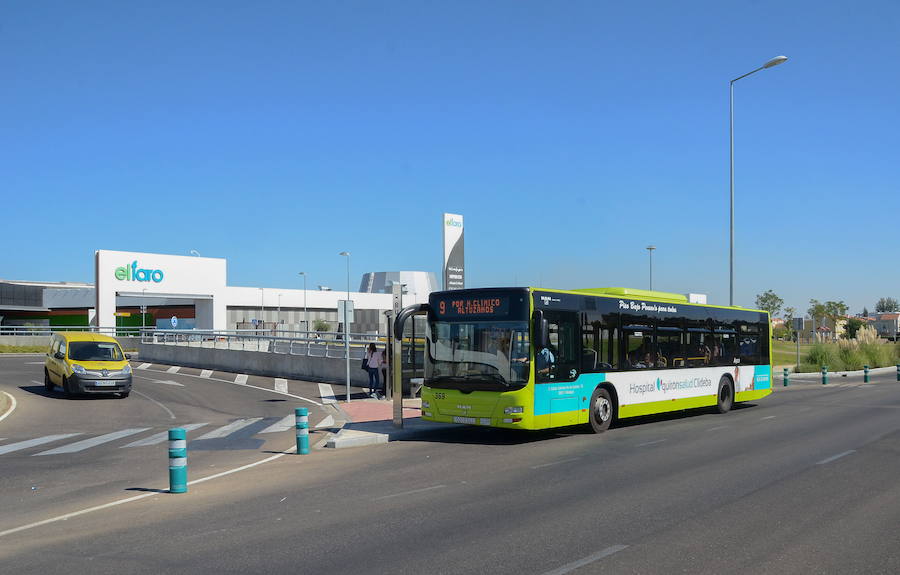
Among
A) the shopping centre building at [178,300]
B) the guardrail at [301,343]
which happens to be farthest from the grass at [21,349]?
the guardrail at [301,343]

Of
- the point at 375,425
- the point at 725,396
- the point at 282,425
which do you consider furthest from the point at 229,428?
the point at 725,396

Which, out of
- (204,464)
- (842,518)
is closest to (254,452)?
(204,464)

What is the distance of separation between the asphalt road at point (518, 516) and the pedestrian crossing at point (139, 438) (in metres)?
3.68

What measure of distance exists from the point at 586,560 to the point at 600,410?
961 cm

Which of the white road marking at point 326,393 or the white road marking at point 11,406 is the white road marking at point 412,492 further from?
the white road marking at point 11,406

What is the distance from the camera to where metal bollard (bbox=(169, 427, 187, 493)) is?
9.73 meters

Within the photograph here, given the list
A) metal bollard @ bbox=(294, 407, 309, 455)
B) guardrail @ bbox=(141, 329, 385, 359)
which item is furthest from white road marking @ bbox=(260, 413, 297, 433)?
guardrail @ bbox=(141, 329, 385, 359)

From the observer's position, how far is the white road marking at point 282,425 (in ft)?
55.5

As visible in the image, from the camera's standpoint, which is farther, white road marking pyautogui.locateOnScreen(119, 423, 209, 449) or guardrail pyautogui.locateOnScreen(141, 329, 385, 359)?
guardrail pyautogui.locateOnScreen(141, 329, 385, 359)

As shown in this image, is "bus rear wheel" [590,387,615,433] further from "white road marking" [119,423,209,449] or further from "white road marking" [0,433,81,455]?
"white road marking" [0,433,81,455]

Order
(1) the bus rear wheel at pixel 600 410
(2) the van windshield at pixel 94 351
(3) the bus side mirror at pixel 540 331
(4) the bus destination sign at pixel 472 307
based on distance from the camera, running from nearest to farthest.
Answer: (3) the bus side mirror at pixel 540 331 < (4) the bus destination sign at pixel 472 307 < (1) the bus rear wheel at pixel 600 410 < (2) the van windshield at pixel 94 351

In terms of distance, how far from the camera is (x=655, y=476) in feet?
35.3

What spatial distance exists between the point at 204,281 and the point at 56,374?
40.8 meters

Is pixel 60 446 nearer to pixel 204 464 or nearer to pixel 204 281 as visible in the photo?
pixel 204 464
